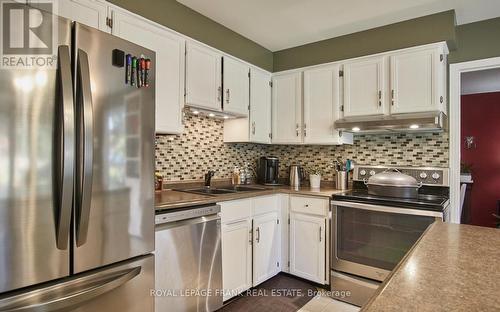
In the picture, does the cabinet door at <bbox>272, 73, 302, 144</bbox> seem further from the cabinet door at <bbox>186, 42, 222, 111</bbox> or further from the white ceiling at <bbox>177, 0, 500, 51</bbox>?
the cabinet door at <bbox>186, 42, 222, 111</bbox>

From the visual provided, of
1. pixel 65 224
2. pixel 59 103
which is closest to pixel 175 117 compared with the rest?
pixel 59 103

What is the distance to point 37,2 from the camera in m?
1.36

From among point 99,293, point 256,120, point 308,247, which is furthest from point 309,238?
point 99,293

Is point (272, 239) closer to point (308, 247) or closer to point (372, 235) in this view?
point (308, 247)

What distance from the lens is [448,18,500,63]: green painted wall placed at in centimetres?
255

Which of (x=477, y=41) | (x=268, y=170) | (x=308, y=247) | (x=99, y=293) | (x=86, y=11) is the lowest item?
(x=308, y=247)

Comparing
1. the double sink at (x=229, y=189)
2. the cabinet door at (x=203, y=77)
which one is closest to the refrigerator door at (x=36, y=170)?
the cabinet door at (x=203, y=77)

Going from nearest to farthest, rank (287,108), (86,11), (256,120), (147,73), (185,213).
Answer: (147,73)
(86,11)
(185,213)
(256,120)
(287,108)

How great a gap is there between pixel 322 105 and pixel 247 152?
1.06 metres

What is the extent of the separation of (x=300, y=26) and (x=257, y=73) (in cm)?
65

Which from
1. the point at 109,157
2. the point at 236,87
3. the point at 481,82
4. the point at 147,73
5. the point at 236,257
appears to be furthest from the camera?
the point at 481,82

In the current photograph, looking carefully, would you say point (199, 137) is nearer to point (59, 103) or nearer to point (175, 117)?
point (175, 117)

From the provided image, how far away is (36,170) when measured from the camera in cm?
116

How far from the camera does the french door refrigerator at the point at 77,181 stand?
1.12m
